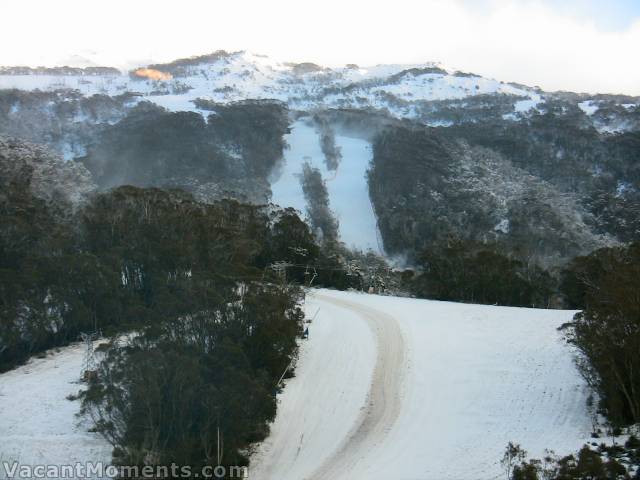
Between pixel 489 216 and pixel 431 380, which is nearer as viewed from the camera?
pixel 431 380

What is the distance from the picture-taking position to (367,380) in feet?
63.9

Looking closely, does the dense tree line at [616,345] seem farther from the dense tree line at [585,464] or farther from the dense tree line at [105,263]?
the dense tree line at [105,263]

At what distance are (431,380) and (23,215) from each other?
20480 millimetres

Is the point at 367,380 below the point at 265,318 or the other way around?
below

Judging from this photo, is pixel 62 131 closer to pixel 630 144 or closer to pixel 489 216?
pixel 489 216

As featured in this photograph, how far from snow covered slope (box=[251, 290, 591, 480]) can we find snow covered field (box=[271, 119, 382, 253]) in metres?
40.4

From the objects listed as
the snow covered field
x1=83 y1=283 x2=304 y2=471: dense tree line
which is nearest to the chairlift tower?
x1=83 y1=283 x2=304 y2=471: dense tree line

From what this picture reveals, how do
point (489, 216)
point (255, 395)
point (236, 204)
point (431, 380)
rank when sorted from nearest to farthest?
point (255, 395) < point (431, 380) < point (236, 204) < point (489, 216)

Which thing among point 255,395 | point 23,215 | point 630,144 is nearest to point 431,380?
point 255,395

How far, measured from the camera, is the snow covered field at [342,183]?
69.9m

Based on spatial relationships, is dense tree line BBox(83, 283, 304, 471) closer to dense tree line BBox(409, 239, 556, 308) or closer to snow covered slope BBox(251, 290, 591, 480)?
snow covered slope BBox(251, 290, 591, 480)

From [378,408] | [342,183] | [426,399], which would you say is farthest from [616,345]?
[342,183]

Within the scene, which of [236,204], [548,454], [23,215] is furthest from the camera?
[236,204]

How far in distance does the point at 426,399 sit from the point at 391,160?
66.5 metres
